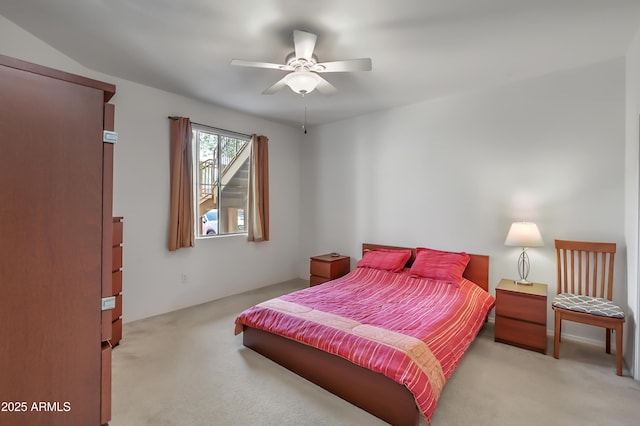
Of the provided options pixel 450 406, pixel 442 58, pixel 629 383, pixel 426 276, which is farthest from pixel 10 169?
pixel 629 383

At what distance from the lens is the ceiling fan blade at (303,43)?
2205mm

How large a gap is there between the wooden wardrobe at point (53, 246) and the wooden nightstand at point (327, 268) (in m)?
3.34

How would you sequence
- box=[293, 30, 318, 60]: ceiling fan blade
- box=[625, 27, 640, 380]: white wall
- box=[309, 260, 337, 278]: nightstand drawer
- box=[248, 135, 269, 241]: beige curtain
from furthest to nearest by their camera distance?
box=[248, 135, 269, 241]: beige curtain → box=[309, 260, 337, 278]: nightstand drawer → box=[625, 27, 640, 380]: white wall → box=[293, 30, 318, 60]: ceiling fan blade

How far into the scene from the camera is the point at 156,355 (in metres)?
2.62

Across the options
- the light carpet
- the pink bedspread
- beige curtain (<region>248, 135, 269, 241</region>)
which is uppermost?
beige curtain (<region>248, 135, 269, 241</region>)

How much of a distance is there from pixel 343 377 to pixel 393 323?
58 centimetres

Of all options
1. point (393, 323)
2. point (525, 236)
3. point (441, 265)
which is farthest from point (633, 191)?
point (393, 323)

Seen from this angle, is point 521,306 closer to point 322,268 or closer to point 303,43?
point 322,268

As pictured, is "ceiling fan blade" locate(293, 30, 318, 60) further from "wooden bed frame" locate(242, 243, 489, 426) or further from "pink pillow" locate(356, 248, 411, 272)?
"pink pillow" locate(356, 248, 411, 272)

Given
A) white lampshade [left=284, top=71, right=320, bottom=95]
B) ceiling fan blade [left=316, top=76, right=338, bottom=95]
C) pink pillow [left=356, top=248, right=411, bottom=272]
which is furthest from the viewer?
pink pillow [left=356, top=248, right=411, bottom=272]

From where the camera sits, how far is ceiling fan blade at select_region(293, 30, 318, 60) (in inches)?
86.8

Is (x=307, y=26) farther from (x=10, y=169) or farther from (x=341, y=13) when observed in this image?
(x=10, y=169)

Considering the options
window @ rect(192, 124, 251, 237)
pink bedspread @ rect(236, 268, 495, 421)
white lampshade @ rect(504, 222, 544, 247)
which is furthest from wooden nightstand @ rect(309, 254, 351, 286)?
white lampshade @ rect(504, 222, 544, 247)

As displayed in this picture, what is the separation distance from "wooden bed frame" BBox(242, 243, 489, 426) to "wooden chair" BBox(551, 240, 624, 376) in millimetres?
1754
